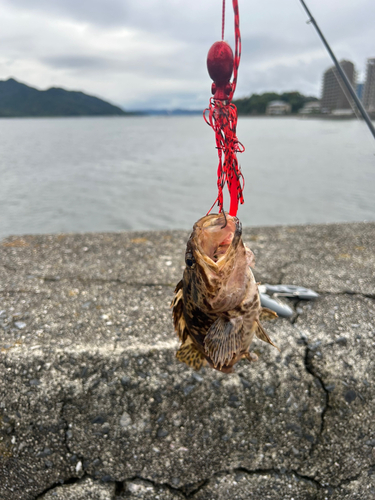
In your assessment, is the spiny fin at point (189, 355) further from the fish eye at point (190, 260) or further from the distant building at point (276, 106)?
the distant building at point (276, 106)

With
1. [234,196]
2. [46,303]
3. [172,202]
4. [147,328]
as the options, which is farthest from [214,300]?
[172,202]

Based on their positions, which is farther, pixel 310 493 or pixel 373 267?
pixel 373 267

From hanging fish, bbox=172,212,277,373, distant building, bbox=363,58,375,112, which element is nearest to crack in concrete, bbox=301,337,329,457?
hanging fish, bbox=172,212,277,373

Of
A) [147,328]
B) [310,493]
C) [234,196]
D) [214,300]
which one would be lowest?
[310,493]

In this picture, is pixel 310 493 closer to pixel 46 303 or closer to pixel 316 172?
pixel 46 303

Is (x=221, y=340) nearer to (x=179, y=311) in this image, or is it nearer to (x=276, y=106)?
(x=179, y=311)

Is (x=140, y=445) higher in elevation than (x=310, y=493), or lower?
higher

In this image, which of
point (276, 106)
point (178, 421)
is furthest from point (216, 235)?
point (276, 106)
